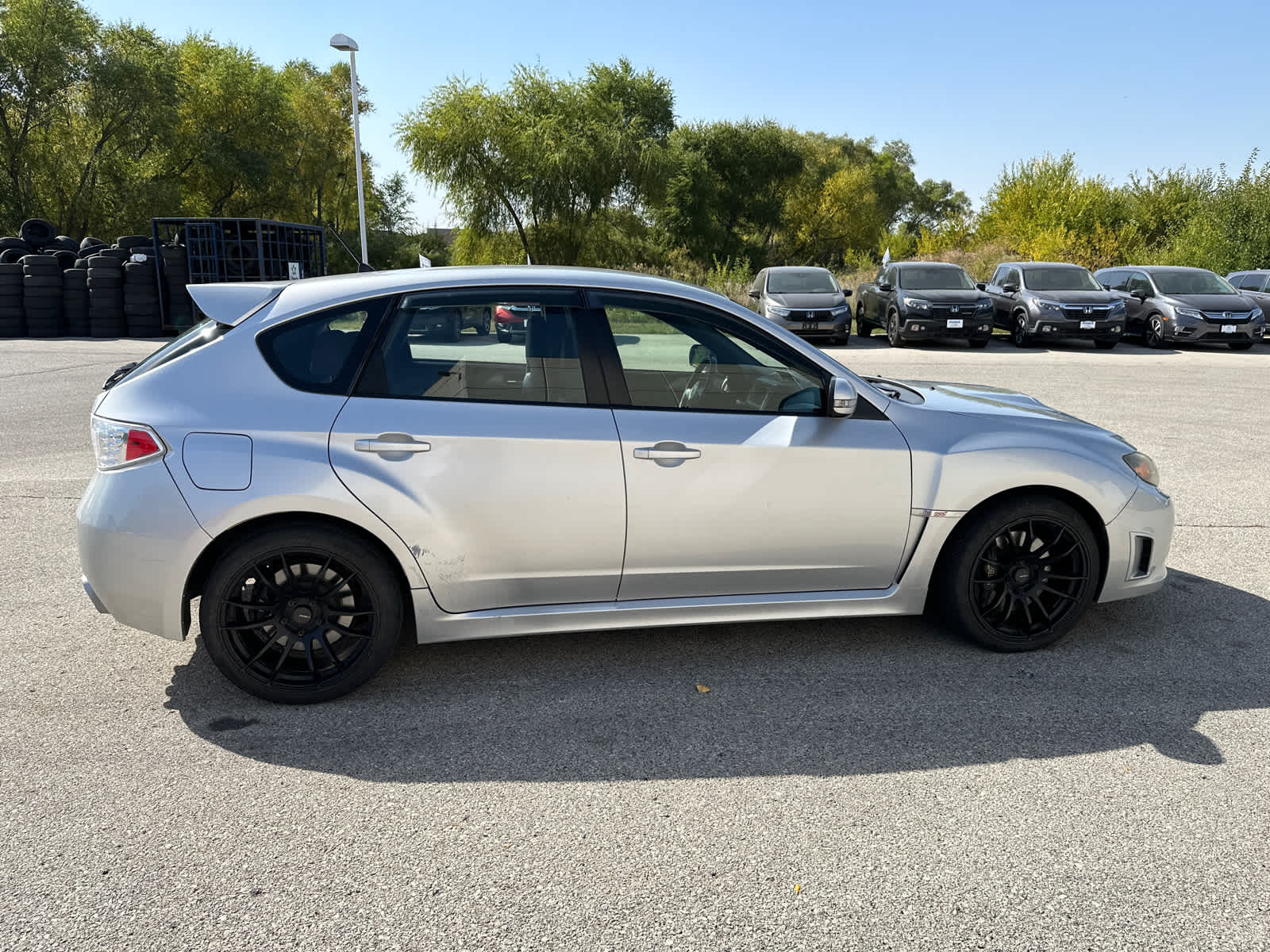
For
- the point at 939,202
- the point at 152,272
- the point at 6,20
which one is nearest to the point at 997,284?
the point at 152,272

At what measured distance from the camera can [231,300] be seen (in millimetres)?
3857

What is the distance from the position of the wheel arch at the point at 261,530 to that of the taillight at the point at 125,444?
40 centimetres

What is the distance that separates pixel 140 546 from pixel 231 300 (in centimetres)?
103

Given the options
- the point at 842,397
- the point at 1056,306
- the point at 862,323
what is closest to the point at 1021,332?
the point at 1056,306

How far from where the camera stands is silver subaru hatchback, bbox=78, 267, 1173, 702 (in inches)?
144

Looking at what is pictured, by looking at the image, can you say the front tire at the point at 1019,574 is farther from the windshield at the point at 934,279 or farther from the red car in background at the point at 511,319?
the windshield at the point at 934,279

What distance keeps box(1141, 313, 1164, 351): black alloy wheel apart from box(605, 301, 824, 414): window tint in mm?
19400

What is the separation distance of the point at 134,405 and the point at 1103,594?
4168 millimetres

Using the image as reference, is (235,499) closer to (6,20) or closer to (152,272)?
(152,272)

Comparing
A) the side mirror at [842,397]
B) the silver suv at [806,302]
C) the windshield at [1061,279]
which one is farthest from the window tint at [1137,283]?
the side mirror at [842,397]

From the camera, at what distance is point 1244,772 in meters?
3.30

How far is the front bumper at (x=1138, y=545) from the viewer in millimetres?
4289

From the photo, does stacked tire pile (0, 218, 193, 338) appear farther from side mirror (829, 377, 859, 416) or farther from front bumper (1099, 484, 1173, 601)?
front bumper (1099, 484, 1173, 601)

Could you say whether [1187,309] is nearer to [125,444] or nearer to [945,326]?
[945,326]
